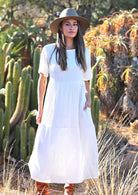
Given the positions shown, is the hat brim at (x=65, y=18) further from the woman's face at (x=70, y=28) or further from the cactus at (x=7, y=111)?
the cactus at (x=7, y=111)

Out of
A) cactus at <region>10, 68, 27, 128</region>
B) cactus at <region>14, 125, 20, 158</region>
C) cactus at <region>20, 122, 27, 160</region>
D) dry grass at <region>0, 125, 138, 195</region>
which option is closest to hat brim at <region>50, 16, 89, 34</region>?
cactus at <region>10, 68, 27, 128</region>

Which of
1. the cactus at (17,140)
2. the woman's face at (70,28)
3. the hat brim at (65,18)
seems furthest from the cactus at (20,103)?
the woman's face at (70,28)

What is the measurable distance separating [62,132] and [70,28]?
2.88 ft

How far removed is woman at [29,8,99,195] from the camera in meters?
2.61

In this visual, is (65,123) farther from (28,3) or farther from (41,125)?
(28,3)

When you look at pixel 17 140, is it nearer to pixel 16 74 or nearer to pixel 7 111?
pixel 7 111

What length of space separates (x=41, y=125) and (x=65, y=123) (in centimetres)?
21

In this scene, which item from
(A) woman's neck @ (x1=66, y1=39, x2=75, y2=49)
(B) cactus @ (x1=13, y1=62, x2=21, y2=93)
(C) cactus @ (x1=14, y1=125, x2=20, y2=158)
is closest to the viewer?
(A) woman's neck @ (x1=66, y1=39, x2=75, y2=49)

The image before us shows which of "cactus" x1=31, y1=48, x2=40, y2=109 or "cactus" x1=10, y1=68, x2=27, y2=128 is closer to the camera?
"cactus" x1=10, y1=68, x2=27, y2=128

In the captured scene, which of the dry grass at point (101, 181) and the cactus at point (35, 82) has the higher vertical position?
the cactus at point (35, 82)

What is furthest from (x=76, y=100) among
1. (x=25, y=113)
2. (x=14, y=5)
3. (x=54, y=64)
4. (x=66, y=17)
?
(x=14, y=5)

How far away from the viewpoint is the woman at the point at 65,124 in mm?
2613

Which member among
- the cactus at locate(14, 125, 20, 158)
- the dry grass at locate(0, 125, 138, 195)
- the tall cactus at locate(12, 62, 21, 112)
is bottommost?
the dry grass at locate(0, 125, 138, 195)

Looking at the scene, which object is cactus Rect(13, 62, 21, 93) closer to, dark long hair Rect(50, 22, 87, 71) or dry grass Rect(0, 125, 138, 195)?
dry grass Rect(0, 125, 138, 195)
